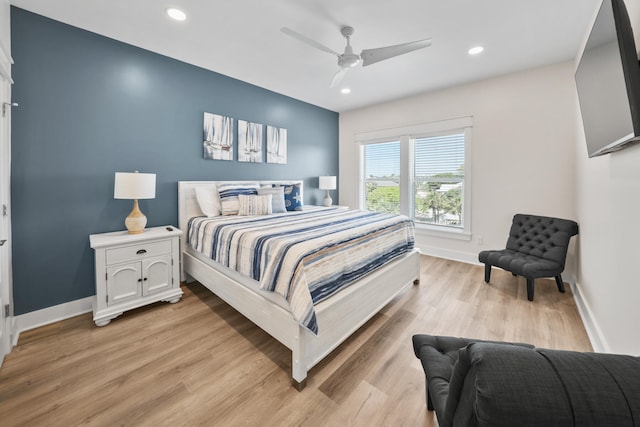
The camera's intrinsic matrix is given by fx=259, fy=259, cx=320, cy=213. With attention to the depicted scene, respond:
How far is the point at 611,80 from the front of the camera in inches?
50.4

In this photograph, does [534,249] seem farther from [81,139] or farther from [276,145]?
[81,139]

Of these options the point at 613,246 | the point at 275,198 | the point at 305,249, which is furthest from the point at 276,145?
the point at 613,246

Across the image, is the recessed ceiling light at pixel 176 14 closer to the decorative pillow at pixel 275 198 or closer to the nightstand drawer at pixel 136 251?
the decorative pillow at pixel 275 198

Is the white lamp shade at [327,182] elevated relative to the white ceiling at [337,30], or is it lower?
lower

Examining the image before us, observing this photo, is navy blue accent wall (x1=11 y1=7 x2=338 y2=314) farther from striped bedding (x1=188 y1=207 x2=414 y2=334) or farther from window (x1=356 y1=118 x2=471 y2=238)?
window (x1=356 y1=118 x2=471 y2=238)

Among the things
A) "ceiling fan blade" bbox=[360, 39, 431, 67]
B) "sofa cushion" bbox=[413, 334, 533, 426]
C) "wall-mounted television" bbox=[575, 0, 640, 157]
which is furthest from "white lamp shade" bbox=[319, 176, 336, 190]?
"sofa cushion" bbox=[413, 334, 533, 426]

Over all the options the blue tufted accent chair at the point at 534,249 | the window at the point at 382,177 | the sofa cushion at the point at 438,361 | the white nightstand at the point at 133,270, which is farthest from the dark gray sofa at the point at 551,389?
the window at the point at 382,177

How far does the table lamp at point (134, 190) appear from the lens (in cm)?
241

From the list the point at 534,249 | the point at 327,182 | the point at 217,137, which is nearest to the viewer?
the point at 534,249

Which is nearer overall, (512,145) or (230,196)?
(230,196)

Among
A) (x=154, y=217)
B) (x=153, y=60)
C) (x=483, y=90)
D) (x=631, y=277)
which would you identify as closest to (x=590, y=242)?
(x=631, y=277)

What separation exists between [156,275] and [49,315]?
35.9 inches

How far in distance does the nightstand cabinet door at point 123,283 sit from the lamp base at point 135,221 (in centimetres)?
36

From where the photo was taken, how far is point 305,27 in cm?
244
